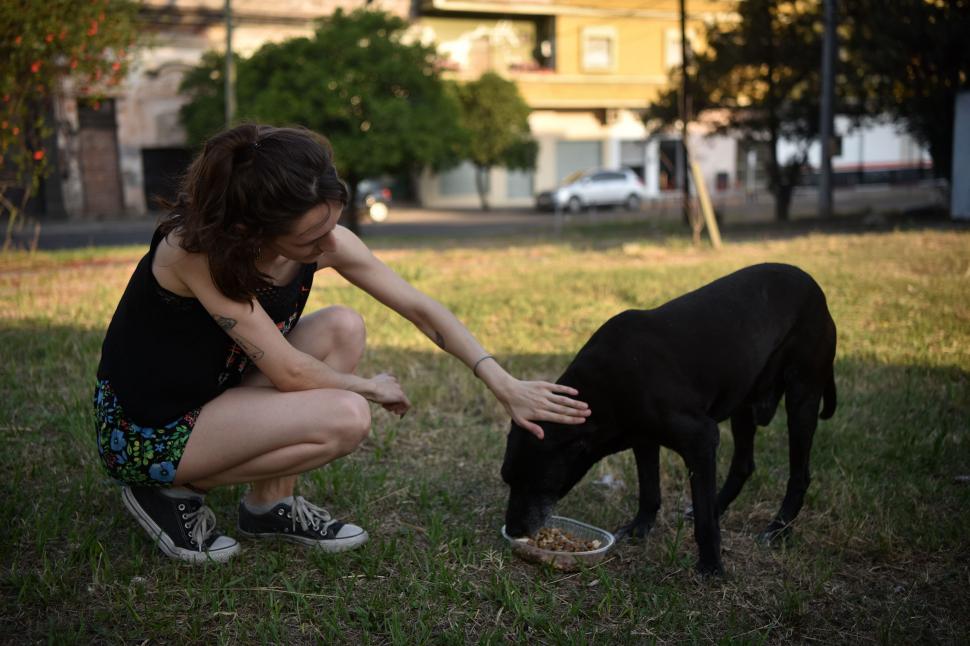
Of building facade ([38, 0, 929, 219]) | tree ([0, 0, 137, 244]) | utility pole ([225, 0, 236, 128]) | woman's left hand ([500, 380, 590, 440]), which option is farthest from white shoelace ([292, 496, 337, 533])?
building facade ([38, 0, 929, 219])

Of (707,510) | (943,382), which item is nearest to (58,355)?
(707,510)

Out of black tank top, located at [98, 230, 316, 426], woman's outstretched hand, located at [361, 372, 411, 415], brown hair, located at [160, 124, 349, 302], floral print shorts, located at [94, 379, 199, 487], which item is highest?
brown hair, located at [160, 124, 349, 302]

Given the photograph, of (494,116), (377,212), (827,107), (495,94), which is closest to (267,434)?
(827,107)

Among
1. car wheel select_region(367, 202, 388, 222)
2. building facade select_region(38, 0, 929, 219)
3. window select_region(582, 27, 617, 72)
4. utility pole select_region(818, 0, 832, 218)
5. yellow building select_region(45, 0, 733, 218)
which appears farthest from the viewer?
window select_region(582, 27, 617, 72)

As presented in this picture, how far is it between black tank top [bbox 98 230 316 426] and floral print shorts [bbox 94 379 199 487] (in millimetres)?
29

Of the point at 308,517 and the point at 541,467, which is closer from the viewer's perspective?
the point at 541,467

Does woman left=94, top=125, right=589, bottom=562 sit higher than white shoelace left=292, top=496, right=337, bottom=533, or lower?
higher

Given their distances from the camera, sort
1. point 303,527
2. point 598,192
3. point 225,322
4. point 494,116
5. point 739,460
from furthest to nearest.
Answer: point 598,192
point 494,116
point 739,460
point 303,527
point 225,322

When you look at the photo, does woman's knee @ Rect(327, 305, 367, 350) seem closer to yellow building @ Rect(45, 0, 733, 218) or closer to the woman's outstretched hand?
the woman's outstretched hand

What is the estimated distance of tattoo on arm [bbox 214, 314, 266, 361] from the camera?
2.79 metres

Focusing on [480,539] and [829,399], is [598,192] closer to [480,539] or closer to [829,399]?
[829,399]

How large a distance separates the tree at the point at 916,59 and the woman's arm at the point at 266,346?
52.0ft

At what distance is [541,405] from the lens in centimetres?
299

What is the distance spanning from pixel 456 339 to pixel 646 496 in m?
1.00
